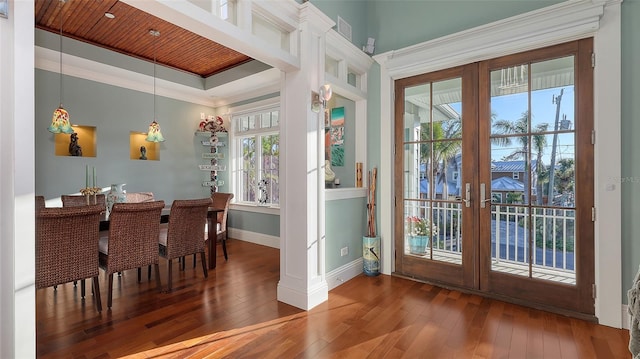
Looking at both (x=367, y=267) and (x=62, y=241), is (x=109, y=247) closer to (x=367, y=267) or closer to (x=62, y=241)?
(x=62, y=241)

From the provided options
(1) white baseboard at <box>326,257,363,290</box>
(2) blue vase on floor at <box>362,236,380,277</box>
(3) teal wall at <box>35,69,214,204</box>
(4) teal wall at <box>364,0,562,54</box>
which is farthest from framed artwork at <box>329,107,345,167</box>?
(3) teal wall at <box>35,69,214,204</box>

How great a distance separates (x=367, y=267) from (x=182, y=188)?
390 cm

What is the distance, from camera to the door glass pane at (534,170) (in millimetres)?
2576

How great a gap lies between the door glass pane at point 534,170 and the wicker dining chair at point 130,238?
3424 mm

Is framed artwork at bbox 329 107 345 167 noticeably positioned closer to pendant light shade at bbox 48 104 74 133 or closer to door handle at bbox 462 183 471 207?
door handle at bbox 462 183 471 207

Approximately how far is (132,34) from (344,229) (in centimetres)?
390

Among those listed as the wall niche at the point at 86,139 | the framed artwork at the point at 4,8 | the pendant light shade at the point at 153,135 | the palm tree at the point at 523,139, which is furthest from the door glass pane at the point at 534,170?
the wall niche at the point at 86,139

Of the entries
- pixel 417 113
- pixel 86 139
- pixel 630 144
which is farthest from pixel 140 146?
pixel 630 144

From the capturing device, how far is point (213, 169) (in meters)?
5.79

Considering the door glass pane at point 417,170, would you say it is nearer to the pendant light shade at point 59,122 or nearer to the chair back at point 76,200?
the chair back at point 76,200

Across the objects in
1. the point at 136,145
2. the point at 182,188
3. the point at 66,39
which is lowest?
the point at 182,188

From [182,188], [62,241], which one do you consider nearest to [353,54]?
[62,241]

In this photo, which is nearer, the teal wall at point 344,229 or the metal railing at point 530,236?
the metal railing at point 530,236

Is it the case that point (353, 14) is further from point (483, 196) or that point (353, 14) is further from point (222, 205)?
point (222, 205)
